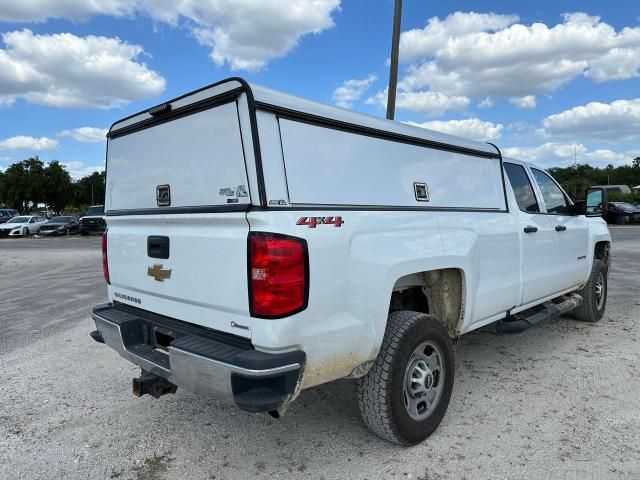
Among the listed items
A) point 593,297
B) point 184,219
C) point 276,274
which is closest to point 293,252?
point 276,274

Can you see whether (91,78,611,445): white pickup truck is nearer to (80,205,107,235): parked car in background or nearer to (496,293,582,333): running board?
(496,293,582,333): running board

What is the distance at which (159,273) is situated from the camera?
→ 3.19 m

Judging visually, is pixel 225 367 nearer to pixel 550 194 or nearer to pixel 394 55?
pixel 550 194

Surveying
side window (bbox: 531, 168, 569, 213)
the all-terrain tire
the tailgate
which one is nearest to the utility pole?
the all-terrain tire

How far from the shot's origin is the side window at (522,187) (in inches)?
181

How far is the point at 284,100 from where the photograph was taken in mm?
2707

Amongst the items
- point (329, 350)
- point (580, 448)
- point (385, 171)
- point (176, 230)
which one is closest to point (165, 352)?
point (176, 230)

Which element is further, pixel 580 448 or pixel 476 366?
pixel 476 366

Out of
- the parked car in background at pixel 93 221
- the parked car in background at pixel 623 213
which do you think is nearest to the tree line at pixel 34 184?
the parked car in background at pixel 93 221

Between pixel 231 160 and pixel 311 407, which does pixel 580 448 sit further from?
pixel 231 160

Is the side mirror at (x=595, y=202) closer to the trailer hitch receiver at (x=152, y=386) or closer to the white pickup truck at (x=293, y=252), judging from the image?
the white pickup truck at (x=293, y=252)

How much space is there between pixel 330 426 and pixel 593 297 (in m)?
4.14

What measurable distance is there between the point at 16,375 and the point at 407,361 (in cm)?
369

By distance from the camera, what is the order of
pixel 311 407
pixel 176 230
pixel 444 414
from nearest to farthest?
pixel 176 230 → pixel 444 414 → pixel 311 407
